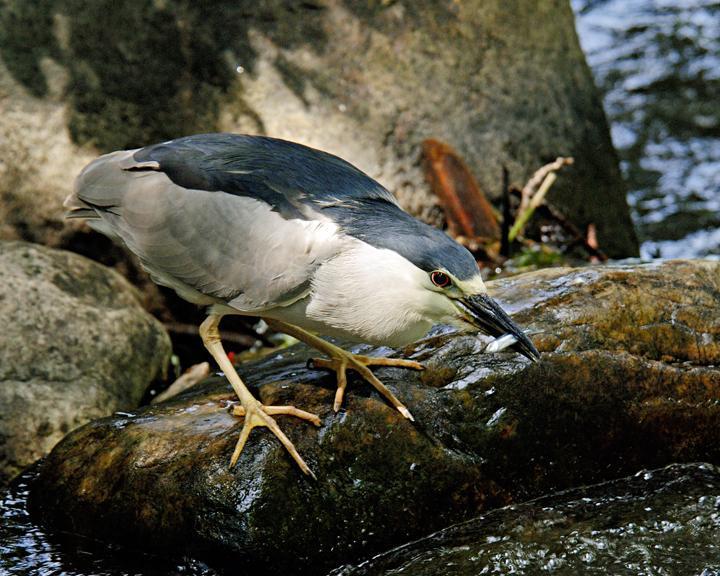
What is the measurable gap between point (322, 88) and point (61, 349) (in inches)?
109

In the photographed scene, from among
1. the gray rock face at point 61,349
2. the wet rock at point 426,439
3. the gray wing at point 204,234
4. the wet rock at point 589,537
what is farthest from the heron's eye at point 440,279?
the gray rock face at point 61,349

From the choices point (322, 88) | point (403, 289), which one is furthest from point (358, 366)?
point (322, 88)

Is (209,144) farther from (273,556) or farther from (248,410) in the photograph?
(273,556)

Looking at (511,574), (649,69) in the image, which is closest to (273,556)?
(511,574)

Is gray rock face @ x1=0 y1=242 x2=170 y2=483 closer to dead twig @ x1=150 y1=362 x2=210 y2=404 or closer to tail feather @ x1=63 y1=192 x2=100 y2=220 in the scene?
dead twig @ x1=150 y1=362 x2=210 y2=404

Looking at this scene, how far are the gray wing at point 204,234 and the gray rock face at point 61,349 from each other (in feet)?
2.59

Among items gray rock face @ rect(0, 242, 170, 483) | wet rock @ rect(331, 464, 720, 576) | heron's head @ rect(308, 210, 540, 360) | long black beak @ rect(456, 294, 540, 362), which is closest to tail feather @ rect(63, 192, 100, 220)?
gray rock face @ rect(0, 242, 170, 483)

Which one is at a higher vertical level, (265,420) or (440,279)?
(440,279)

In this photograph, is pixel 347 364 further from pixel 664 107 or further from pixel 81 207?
pixel 664 107

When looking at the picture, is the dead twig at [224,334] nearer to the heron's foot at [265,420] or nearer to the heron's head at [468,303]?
the heron's foot at [265,420]

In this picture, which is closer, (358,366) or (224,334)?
(358,366)

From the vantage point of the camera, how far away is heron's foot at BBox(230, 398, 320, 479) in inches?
134

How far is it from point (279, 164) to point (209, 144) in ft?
1.27

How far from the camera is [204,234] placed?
12.6 ft
